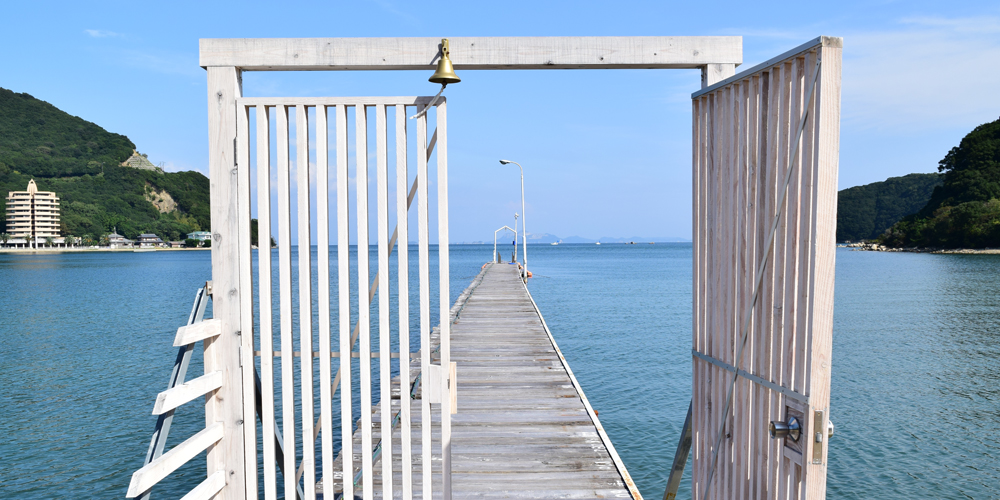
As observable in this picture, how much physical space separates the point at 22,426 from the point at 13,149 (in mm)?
161840

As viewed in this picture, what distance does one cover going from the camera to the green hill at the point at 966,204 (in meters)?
73.9

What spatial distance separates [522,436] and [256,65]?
12.2ft

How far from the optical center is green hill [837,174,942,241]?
422ft

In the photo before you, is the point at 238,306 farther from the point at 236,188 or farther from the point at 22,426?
Answer: the point at 22,426

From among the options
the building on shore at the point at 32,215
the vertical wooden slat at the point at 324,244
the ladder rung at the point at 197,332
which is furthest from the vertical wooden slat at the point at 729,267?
the building on shore at the point at 32,215

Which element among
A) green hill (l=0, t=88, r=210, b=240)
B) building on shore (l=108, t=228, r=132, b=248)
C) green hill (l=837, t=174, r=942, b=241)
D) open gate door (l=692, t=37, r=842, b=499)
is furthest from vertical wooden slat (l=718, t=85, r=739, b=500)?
building on shore (l=108, t=228, r=132, b=248)

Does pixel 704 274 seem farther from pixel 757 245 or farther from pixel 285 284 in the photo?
pixel 285 284

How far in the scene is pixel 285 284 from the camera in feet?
9.79

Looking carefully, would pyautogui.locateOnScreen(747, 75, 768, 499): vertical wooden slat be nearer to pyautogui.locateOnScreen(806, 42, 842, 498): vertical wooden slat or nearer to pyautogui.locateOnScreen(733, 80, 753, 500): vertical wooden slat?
pyautogui.locateOnScreen(733, 80, 753, 500): vertical wooden slat

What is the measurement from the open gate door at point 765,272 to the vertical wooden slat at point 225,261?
2525 millimetres

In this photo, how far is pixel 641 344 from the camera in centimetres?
1842

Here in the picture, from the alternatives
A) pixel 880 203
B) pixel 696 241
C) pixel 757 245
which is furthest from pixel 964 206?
Result: pixel 757 245

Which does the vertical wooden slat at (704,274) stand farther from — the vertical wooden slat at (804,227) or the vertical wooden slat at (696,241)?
the vertical wooden slat at (804,227)

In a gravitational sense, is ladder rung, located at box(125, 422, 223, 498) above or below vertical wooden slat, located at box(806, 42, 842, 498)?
below
